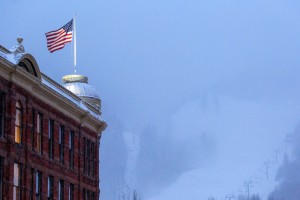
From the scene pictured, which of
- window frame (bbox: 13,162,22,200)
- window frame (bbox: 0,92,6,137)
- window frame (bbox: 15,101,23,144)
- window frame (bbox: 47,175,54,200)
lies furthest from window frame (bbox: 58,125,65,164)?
window frame (bbox: 0,92,6,137)

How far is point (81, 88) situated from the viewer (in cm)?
7544

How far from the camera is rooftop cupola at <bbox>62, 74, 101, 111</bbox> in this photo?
A: 246 feet

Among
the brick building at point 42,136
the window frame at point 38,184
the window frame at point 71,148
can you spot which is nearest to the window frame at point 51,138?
the brick building at point 42,136

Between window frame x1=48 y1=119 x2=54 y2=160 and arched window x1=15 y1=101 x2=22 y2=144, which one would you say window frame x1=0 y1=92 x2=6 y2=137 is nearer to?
arched window x1=15 y1=101 x2=22 y2=144

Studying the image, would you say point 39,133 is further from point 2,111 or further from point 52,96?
point 2,111

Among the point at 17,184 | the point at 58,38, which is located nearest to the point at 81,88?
the point at 58,38

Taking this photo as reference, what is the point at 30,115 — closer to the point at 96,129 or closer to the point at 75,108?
the point at 75,108

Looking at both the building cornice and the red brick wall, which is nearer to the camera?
the red brick wall

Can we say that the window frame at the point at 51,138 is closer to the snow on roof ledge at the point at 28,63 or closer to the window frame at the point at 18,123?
the snow on roof ledge at the point at 28,63

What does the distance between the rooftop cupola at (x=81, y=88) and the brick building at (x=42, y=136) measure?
0.93 ft

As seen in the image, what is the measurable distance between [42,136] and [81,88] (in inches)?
549

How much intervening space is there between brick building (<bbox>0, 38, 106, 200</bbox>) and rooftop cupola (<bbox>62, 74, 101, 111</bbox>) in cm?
28

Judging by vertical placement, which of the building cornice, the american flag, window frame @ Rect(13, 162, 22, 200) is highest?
the american flag

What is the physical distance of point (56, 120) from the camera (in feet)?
212
